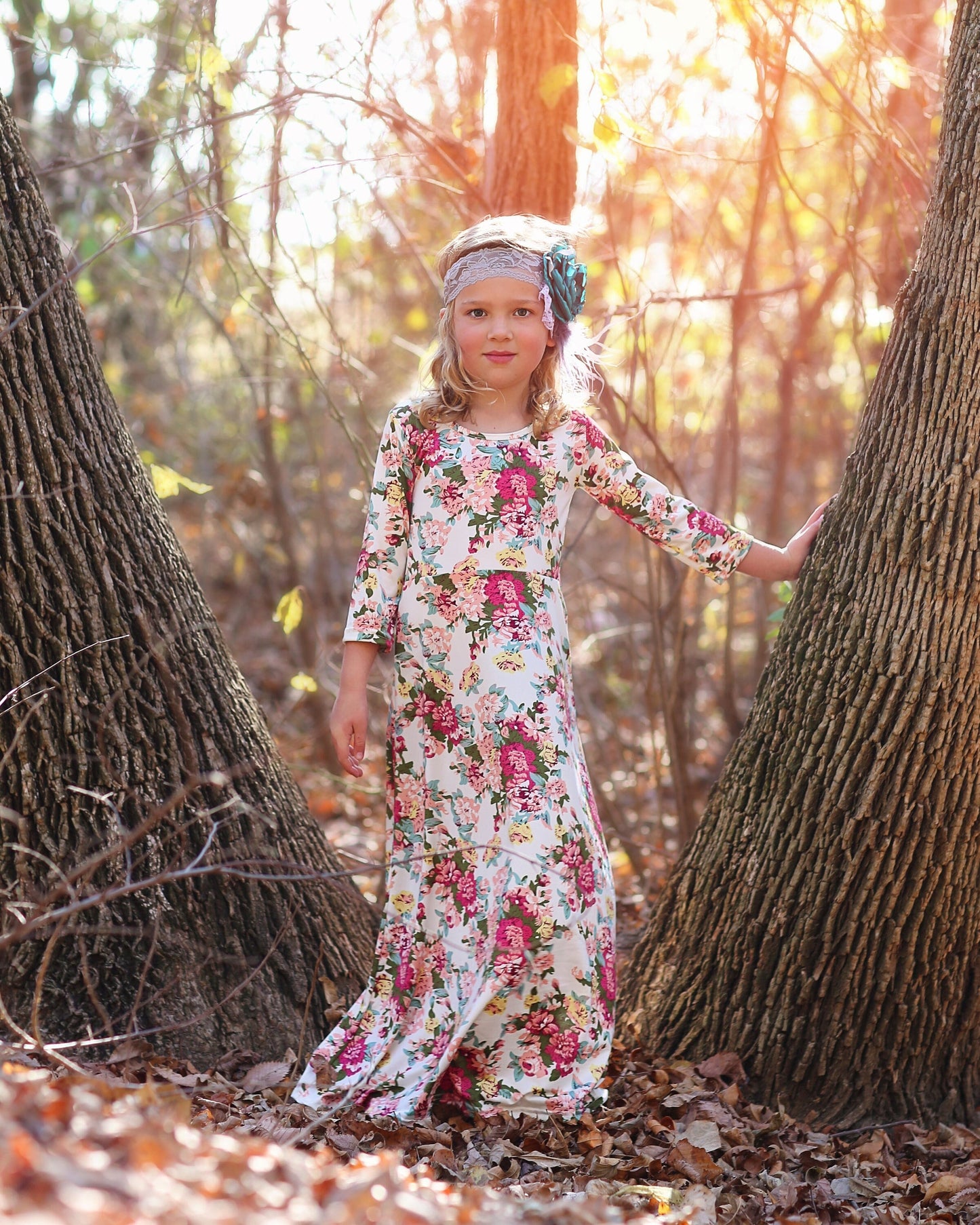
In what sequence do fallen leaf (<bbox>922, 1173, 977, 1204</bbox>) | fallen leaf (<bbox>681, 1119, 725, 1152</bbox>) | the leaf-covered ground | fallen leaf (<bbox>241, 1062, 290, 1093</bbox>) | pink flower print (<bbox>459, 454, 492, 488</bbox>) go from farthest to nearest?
pink flower print (<bbox>459, 454, 492, 488</bbox>) → fallen leaf (<bbox>241, 1062, 290, 1093</bbox>) → fallen leaf (<bbox>681, 1119, 725, 1152</bbox>) → fallen leaf (<bbox>922, 1173, 977, 1204</bbox>) → the leaf-covered ground

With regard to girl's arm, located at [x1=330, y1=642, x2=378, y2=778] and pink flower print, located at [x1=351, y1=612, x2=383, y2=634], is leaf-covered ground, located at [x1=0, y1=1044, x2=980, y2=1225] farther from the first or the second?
pink flower print, located at [x1=351, y1=612, x2=383, y2=634]

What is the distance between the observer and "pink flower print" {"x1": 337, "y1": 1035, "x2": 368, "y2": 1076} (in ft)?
8.43

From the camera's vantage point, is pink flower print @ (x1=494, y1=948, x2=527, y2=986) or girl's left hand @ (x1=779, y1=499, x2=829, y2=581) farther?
girl's left hand @ (x1=779, y1=499, x2=829, y2=581)

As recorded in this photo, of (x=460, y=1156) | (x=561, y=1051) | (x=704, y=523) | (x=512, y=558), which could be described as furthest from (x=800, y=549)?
(x=460, y=1156)

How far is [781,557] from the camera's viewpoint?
266 cm

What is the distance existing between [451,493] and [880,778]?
1109mm

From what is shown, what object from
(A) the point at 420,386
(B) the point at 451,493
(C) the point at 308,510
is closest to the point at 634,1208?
(B) the point at 451,493

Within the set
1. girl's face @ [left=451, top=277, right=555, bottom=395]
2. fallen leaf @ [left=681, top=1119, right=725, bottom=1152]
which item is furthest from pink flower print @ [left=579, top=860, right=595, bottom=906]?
girl's face @ [left=451, top=277, right=555, bottom=395]

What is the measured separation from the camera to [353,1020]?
8.71 ft

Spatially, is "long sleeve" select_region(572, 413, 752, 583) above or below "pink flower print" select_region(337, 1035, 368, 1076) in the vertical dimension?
above

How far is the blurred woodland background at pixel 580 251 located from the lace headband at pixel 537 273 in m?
0.51

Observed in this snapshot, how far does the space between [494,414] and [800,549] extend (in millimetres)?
765

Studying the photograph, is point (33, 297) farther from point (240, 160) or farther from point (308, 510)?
point (308, 510)

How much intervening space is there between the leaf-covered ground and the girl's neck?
59.0 inches
